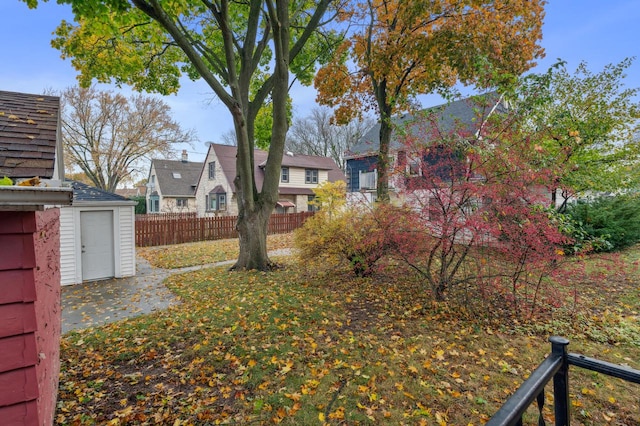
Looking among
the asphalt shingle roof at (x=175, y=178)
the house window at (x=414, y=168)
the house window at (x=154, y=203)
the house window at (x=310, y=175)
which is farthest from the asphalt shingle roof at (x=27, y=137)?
the house window at (x=154, y=203)

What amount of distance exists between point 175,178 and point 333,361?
110ft

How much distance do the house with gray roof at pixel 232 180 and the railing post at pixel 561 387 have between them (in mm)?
22584

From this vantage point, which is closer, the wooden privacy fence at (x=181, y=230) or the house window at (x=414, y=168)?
the house window at (x=414, y=168)

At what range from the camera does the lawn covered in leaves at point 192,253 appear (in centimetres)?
1095

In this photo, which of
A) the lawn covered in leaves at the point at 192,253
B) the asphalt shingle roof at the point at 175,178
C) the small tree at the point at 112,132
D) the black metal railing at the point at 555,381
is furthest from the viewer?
the asphalt shingle roof at the point at 175,178

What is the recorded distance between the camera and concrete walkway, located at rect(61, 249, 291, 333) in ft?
19.1

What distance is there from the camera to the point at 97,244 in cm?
880

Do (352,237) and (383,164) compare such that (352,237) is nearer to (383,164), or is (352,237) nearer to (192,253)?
(383,164)

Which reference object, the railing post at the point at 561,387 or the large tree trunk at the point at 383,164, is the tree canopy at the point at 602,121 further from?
the railing post at the point at 561,387

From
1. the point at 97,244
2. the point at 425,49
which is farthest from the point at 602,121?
the point at 97,244

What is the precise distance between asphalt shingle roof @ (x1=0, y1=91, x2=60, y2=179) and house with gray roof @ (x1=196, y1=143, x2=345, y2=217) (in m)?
19.7

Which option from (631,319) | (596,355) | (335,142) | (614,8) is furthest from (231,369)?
(335,142)

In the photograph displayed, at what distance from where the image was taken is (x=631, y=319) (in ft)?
16.1

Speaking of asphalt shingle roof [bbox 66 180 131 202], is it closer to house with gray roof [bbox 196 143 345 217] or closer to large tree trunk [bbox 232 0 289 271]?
large tree trunk [bbox 232 0 289 271]
